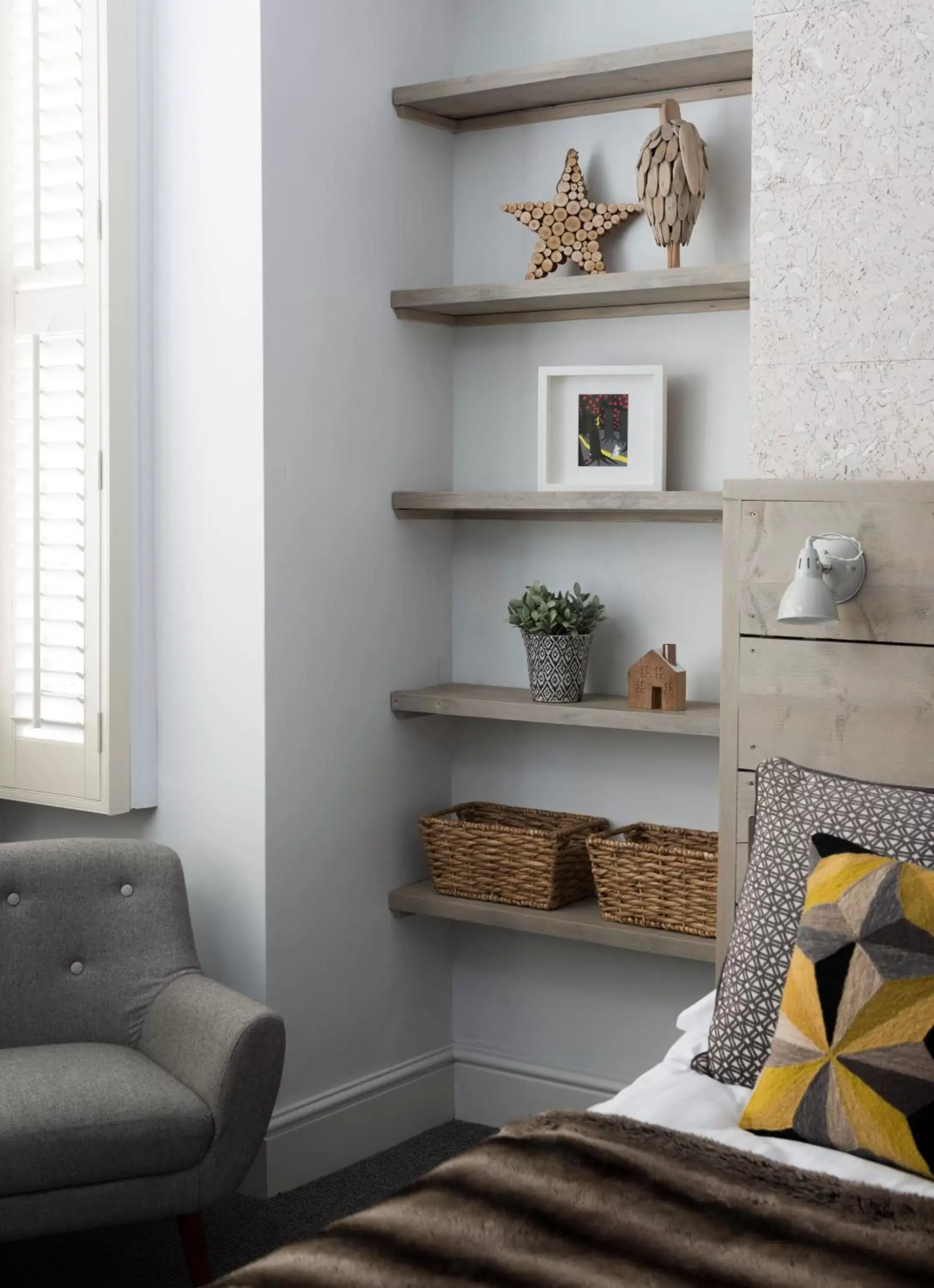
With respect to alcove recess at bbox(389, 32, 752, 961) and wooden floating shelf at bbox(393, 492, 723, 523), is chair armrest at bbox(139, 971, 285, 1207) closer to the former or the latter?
alcove recess at bbox(389, 32, 752, 961)

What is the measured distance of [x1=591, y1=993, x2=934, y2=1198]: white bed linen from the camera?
1564mm

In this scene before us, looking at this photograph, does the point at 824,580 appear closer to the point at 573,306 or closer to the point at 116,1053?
the point at 573,306

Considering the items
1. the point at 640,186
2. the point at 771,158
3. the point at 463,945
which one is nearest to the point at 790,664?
the point at 771,158

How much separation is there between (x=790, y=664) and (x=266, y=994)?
1199mm

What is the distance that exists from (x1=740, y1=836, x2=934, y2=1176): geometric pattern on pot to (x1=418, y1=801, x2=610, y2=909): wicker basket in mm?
1191

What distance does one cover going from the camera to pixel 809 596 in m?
2.10

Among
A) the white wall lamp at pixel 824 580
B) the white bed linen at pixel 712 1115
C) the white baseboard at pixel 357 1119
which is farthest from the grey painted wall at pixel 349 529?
the white bed linen at pixel 712 1115

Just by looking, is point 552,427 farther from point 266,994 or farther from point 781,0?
point 266,994

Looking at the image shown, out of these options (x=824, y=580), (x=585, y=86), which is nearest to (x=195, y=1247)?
(x=824, y=580)

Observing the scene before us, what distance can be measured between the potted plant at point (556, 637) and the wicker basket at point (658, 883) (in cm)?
32

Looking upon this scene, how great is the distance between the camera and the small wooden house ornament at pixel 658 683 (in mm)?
2826

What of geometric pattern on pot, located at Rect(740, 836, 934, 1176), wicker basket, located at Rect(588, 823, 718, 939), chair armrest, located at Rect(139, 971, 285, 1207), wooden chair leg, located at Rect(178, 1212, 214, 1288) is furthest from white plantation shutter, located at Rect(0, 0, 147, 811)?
geometric pattern on pot, located at Rect(740, 836, 934, 1176)

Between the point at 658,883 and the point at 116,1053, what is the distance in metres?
1.05

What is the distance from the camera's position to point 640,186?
278cm
